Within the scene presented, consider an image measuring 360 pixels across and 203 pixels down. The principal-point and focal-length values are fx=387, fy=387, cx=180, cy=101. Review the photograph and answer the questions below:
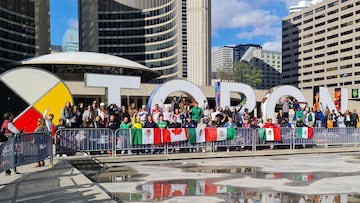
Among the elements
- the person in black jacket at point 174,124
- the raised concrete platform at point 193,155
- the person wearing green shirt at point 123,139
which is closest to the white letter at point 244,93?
the raised concrete platform at point 193,155

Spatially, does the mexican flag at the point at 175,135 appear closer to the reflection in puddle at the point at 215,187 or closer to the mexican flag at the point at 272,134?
the reflection in puddle at the point at 215,187

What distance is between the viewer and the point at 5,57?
106m

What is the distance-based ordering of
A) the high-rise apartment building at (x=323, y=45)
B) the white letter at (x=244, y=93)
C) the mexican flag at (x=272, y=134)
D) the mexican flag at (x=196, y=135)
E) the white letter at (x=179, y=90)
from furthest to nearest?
1. the high-rise apartment building at (x=323, y=45)
2. the white letter at (x=244, y=93)
3. the white letter at (x=179, y=90)
4. the mexican flag at (x=272, y=134)
5. the mexican flag at (x=196, y=135)

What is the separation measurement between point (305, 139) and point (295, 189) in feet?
31.4

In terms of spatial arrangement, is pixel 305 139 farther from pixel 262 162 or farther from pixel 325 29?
pixel 325 29

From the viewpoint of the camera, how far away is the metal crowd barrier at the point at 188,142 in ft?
45.9

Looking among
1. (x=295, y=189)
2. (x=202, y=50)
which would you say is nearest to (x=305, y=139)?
(x=295, y=189)

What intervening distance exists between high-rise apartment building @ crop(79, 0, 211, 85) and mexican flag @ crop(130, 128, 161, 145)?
109938mm

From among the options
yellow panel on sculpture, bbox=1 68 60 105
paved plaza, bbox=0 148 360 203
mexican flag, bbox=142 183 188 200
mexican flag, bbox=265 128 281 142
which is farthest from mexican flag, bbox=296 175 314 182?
yellow panel on sculpture, bbox=1 68 60 105

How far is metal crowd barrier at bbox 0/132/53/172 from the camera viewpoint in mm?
9375

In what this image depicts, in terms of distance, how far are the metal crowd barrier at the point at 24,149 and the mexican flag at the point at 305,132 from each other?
10927 mm

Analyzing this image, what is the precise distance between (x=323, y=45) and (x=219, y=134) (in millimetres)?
155533

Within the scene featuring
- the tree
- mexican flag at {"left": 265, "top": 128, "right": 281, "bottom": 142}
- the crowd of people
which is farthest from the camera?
the tree

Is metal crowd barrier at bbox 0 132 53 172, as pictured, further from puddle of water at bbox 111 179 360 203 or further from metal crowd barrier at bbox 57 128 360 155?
puddle of water at bbox 111 179 360 203
